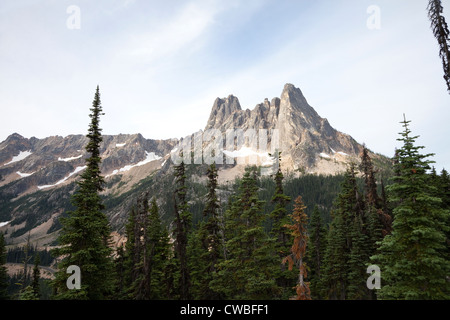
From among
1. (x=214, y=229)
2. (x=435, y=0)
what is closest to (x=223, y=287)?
(x=214, y=229)

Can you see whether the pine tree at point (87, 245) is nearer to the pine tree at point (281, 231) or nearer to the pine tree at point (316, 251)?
the pine tree at point (281, 231)

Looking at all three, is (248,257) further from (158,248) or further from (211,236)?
(158,248)

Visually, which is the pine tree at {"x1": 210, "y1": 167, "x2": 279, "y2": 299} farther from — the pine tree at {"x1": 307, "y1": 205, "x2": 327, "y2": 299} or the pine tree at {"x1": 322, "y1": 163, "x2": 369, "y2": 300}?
the pine tree at {"x1": 307, "y1": 205, "x2": 327, "y2": 299}

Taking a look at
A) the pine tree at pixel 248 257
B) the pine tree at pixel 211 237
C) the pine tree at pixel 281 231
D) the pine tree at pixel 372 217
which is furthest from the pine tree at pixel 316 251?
the pine tree at pixel 248 257

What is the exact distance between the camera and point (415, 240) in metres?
15.8

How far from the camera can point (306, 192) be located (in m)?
188

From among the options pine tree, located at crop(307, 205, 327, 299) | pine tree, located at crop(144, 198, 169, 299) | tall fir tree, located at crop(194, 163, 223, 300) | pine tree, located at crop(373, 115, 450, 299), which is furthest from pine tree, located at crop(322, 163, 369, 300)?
pine tree, located at crop(144, 198, 169, 299)

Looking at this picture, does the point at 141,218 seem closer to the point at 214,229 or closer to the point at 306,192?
the point at 214,229

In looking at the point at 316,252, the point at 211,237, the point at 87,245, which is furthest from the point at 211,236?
the point at 316,252

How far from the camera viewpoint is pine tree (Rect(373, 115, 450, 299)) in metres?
15.2

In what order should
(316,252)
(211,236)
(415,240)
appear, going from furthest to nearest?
(316,252) < (211,236) < (415,240)
